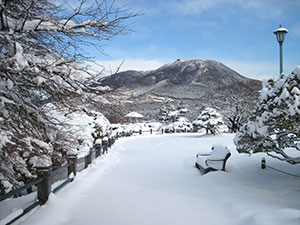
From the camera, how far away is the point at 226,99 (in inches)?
1110

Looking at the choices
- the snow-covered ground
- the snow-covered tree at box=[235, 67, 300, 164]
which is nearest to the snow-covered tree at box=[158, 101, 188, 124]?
the snow-covered ground

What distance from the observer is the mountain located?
4.16m

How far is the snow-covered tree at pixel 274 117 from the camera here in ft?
15.8

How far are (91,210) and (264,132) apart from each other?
3908 millimetres

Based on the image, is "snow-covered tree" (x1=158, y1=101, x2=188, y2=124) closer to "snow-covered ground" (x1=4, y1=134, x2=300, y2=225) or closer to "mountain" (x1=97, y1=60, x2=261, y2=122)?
"mountain" (x1=97, y1=60, x2=261, y2=122)

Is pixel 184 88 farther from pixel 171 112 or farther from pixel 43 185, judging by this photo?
pixel 43 185

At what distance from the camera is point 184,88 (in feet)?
286

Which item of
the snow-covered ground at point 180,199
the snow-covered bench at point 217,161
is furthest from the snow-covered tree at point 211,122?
the snow-covered bench at point 217,161

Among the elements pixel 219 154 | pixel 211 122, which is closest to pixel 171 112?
pixel 211 122

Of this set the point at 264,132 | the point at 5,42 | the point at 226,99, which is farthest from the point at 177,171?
the point at 226,99

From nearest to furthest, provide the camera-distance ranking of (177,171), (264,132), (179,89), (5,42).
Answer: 1. (5,42)
2. (264,132)
3. (177,171)
4. (179,89)

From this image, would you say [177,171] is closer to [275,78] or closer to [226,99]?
[275,78]

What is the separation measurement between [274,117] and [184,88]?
83.3 metres

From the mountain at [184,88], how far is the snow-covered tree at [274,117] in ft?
8.47
